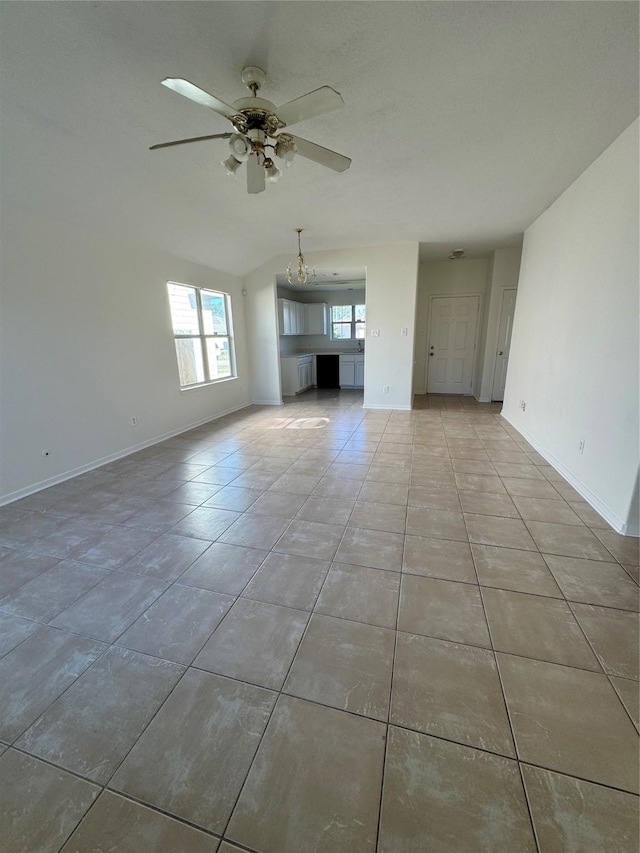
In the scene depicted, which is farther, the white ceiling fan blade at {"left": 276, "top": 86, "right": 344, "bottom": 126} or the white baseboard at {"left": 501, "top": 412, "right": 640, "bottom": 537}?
the white baseboard at {"left": 501, "top": 412, "right": 640, "bottom": 537}

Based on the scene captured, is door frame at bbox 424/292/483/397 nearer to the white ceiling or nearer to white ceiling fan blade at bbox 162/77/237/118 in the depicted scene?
the white ceiling

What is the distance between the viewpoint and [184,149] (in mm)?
2410

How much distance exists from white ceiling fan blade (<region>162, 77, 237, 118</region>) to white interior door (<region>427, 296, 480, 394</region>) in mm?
5669

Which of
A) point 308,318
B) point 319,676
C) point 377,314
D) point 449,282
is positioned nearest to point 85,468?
point 319,676

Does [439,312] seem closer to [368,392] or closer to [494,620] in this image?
[368,392]

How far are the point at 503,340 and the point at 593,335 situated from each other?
3.58 metres

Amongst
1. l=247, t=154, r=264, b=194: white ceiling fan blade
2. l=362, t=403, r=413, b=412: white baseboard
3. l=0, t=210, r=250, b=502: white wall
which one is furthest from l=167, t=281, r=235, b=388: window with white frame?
l=247, t=154, r=264, b=194: white ceiling fan blade

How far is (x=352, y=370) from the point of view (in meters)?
8.03

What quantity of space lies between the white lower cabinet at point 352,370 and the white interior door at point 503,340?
9.48 feet

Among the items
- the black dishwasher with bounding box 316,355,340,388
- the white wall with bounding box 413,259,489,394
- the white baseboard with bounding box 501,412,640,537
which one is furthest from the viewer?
the black dishwasher with bounding box 316,355,340,388

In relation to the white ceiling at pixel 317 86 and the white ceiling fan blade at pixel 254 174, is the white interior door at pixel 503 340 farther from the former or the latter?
the white ceiling fan blade at pixel 254 174

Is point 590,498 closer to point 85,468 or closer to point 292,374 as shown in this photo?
point 85,468

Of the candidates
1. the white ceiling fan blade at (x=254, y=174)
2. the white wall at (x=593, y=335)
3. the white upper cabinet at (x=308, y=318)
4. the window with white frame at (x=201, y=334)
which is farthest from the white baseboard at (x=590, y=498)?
the white upper cabinet at (x=308, y=318)

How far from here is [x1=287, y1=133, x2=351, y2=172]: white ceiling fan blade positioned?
1.92 m
